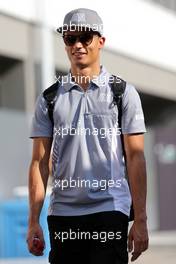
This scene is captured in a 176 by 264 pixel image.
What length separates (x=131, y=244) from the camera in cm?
255

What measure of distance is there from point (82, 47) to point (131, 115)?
0.90 ft

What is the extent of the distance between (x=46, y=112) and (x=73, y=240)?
424mm

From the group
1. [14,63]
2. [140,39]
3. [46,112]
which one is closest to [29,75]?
[14,63]

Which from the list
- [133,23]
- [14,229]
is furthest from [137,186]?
[133,23]

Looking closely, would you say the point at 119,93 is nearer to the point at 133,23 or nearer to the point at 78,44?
the point at 78,44

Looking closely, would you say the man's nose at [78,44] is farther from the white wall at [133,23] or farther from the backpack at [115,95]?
the white wall at [133,23]

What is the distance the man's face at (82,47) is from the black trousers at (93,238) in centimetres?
50

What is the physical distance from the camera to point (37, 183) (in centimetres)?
258

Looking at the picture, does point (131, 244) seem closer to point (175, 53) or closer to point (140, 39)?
point (140, 39)

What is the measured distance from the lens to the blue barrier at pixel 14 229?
21.9 feet
